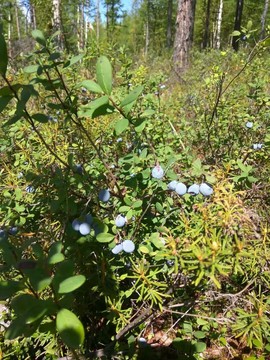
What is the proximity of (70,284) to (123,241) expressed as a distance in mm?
473

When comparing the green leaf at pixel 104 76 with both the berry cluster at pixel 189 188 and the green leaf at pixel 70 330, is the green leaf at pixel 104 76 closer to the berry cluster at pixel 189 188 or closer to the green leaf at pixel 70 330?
the berry cluster at pixel 189 188

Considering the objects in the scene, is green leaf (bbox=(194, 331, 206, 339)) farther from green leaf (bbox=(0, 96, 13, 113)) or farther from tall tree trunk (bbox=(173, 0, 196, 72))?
tall tree trunk (bbox=(173, 0, 196, 72))

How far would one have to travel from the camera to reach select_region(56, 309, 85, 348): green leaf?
78 cm

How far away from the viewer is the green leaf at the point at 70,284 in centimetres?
85

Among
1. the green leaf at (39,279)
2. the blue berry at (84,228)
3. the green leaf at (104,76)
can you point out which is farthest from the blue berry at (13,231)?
the green leaf at (104,76)

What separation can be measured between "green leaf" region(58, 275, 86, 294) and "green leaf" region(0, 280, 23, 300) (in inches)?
3.9

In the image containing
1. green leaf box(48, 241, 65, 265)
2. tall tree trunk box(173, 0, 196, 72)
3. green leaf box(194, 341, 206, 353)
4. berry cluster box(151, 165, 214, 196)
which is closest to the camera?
green leaf box(48, 241, 65, 265)

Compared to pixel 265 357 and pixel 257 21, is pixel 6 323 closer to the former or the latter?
pixel 265 357

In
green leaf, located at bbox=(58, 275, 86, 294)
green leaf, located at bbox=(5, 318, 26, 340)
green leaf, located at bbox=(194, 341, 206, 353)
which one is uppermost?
green leaf, located at bbox=(58, 275, 86, 294)

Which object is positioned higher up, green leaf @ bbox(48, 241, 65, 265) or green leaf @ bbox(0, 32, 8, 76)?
green leaf @ bbox(0, 32, 8, 76)

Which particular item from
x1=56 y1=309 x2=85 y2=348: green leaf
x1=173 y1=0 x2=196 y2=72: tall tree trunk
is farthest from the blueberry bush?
x1=173 y1=0 x2=196 y2=72: tall tree trunk

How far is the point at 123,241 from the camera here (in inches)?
52.1

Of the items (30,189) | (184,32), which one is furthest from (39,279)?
(184,32)

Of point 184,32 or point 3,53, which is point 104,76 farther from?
point 184,32
